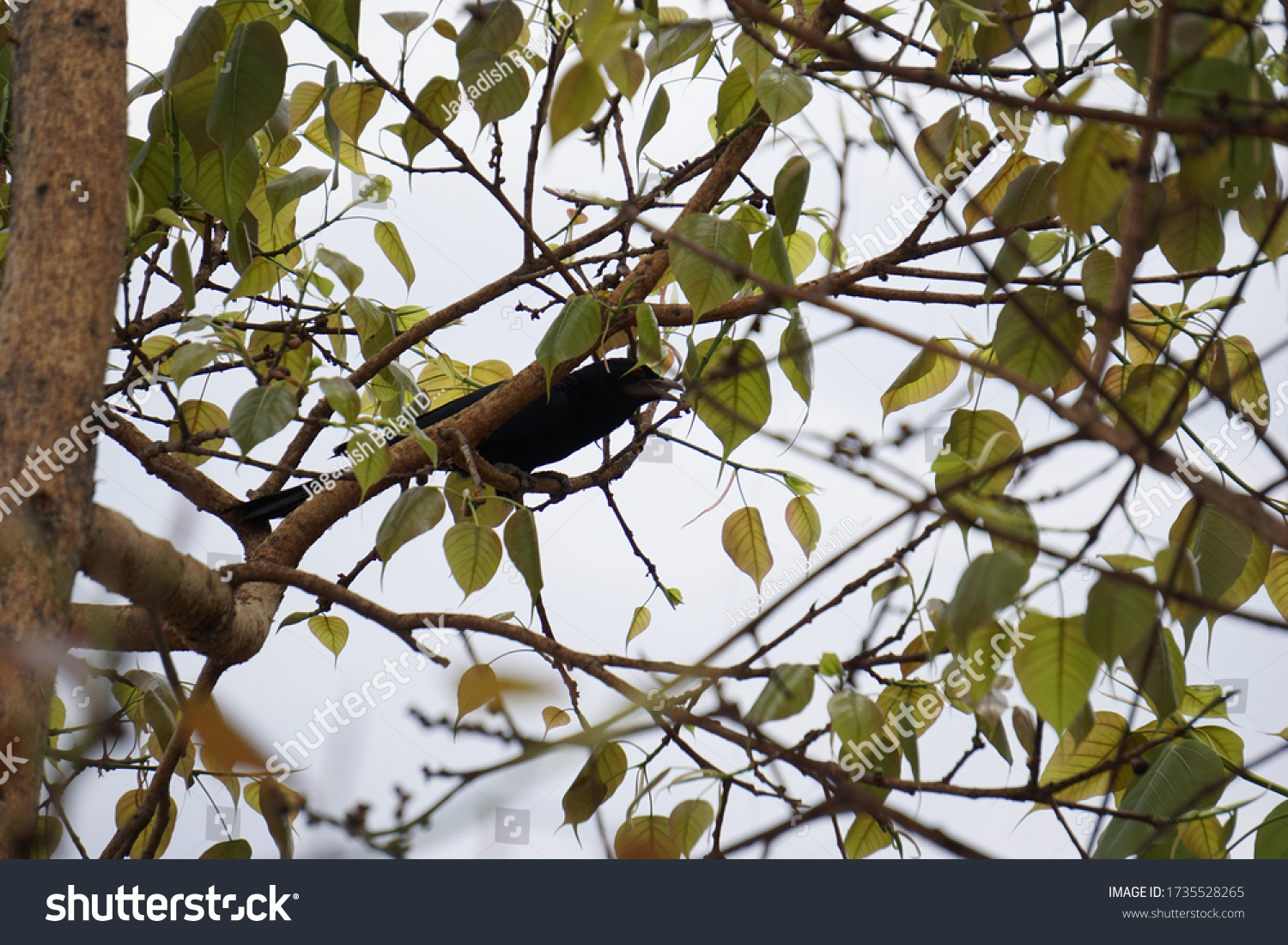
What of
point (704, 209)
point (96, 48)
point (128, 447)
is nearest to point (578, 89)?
point (96, 48)

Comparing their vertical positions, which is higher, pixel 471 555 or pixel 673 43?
pixel 673 43

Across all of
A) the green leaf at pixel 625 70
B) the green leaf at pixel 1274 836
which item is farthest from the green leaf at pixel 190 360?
the green leaf at pixel 1274 836

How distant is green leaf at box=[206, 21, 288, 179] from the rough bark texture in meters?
0.11

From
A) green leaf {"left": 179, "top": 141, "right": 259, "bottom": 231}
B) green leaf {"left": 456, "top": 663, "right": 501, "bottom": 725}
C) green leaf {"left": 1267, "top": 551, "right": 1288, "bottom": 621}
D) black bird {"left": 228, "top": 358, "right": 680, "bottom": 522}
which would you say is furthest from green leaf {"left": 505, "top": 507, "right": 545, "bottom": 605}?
black bird {"left": 228, "top": 358, "right": 680, "bottom": 522}

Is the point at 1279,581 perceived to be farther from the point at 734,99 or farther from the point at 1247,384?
the point at 734,99

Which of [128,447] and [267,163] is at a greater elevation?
[267,163]

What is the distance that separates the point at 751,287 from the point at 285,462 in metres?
0.96

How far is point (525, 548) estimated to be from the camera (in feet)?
4.16

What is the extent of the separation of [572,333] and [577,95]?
60 centimetres

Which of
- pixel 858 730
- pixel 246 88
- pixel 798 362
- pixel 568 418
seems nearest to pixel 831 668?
pixel 858 730

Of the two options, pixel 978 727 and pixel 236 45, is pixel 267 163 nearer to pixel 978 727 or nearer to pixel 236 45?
pixel 236 45

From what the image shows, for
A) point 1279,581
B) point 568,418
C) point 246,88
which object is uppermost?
point 568,418

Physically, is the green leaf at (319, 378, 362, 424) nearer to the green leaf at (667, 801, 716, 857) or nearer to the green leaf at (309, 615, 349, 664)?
the green leaf at (667, 801, 716, 857)

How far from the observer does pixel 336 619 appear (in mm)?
1817
